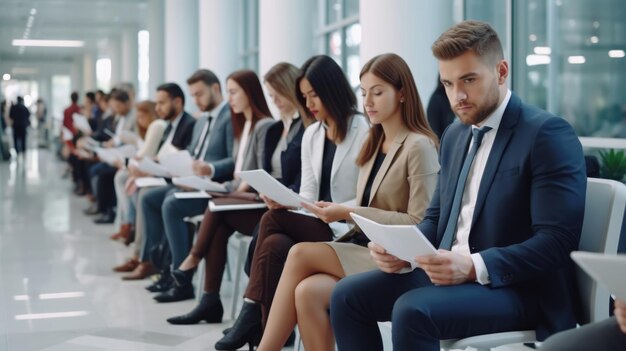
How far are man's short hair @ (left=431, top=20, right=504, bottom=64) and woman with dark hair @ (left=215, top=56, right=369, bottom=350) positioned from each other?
132 cm

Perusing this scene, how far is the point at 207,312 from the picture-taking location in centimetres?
459

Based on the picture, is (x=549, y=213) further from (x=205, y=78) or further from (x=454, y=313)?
(x=205, y=78)

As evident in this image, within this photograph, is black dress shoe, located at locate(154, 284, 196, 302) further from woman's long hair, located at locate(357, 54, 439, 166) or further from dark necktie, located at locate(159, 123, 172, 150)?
woman's long hair, located at locate(357, 54, 439, 166)

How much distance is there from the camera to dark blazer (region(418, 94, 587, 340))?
2291mm

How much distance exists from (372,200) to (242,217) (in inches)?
57.6

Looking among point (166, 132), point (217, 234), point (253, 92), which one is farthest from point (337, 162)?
point (166, 132)

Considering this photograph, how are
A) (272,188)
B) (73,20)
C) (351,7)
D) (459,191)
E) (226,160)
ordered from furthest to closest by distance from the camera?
(73,20)
(351,7)
(226,160)
(272,188)
(459,191)

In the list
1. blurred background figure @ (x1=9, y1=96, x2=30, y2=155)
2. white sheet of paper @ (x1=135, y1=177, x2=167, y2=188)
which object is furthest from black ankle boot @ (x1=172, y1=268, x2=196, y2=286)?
blurred background figure @ (x1=9, y1=96, x2=30, y2=155)

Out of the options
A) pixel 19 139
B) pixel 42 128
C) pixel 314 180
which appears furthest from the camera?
pixel 42 128

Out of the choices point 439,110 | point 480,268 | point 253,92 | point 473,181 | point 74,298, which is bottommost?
point 74,298

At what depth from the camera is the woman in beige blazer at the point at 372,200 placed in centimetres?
304

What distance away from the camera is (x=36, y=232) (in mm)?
8641

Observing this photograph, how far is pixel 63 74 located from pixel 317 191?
129 feet

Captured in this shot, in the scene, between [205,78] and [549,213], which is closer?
[549,213]
